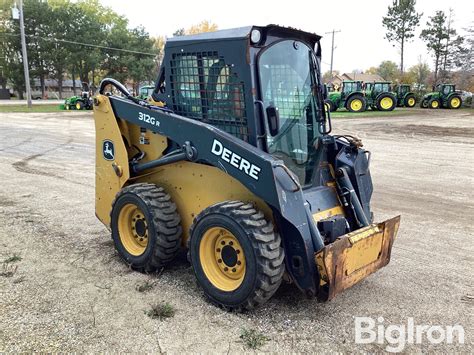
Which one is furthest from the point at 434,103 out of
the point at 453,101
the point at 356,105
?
the point at 356,105

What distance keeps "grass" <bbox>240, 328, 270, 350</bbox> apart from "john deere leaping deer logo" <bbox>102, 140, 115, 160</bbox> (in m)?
2.42

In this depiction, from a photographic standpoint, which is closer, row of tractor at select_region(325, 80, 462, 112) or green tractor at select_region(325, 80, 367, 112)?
green tractor at select_region(325, 80, 367, 112)

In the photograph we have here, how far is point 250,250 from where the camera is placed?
11.0 ft

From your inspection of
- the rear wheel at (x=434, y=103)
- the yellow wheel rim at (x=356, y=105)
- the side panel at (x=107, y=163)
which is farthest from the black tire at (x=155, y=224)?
the rear wheel at (x=434, y=103)

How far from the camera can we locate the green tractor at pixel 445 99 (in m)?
35.9

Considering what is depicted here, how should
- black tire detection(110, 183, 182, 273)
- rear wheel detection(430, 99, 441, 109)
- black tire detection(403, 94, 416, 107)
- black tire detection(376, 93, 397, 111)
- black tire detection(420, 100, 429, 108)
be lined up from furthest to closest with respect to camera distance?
black tire detection(403, 94, 416, 107), black tire detection(420, 100, 429, 108), rear wheel detection(430, 99, 441, 109), black tire detection(376, 93, 397, 111), black tire detection(110, 183, 182, 273)

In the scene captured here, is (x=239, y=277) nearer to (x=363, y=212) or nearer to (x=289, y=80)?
Answer: (x=363, y=212)

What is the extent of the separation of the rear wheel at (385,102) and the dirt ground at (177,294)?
24613 mm

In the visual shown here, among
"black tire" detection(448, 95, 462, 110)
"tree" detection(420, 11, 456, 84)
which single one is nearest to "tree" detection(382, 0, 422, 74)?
"tree" detection(420, 11, 456, 84)

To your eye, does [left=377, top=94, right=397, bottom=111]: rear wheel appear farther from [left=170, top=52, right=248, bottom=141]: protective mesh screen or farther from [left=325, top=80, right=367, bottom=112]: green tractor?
[left=170, top=52, right=248, bottom=141]: protective mesh screen

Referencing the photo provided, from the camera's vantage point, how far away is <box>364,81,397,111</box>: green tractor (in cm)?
3084

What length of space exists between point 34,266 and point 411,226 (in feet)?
15.3

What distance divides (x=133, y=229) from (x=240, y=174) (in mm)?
1596

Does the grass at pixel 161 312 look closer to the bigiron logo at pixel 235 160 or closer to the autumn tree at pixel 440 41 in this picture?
the bigiron logo at pixel 235 160
